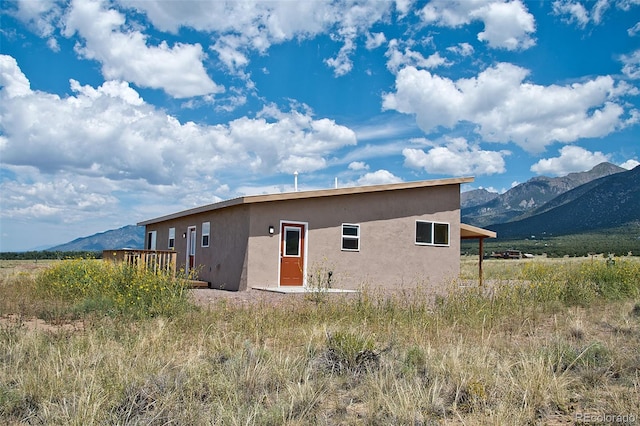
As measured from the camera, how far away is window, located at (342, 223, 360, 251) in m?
17.4

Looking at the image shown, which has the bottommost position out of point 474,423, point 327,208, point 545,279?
point 474,423

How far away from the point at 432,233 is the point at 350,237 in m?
3.49

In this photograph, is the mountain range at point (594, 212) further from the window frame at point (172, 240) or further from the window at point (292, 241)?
the window at point (292, 241)

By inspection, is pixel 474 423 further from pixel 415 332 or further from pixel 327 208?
pixel 327 208

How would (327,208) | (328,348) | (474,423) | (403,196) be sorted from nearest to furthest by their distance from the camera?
(474,423)
(328,348)
(327,208)
(403,196)

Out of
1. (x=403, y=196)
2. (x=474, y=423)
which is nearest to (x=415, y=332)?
(x=474, y=423)

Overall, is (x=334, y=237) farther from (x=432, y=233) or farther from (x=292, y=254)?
(x=432, y=233)

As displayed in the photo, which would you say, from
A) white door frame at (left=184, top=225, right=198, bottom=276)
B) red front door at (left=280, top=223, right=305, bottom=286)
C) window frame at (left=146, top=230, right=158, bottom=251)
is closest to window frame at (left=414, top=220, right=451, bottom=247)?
red front door at (left=280, top=223, right=305, bottom=286)

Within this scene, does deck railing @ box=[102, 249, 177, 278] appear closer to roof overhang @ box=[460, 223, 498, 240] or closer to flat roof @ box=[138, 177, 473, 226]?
flat roof @ box=[138, 177, 473, 226]

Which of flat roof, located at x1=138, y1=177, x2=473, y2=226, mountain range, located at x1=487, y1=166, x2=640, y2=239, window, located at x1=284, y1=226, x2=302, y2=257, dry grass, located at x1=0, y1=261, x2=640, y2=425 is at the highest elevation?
mountain range, located at x1=487, y1=166, x2=640, y2=239

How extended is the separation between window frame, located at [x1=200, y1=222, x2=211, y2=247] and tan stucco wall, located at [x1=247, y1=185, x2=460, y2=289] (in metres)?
3.74

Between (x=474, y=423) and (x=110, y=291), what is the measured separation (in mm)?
8317

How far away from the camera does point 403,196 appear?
1869 centimetres

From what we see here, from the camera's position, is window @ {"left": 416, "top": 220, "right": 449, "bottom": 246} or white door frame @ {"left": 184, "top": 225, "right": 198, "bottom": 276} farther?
white door frame @ {"left": 184, "top": 225, "right": 198, "bottom": 276}
